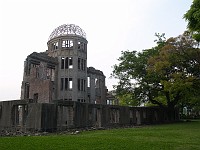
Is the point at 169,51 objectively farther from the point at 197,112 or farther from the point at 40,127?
the point at 197,112

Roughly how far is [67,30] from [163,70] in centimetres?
1628

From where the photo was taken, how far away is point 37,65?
124 feet

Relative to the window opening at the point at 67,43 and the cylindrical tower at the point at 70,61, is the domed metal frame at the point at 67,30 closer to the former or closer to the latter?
the cylindrical tower at the point at 70,61

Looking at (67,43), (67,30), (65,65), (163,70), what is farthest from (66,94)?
(163,70)

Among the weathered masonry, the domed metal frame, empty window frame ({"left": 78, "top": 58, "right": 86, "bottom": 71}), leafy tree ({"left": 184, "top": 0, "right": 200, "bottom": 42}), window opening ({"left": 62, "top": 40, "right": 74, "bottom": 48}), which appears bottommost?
the weathered masonry

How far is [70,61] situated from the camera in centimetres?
3975

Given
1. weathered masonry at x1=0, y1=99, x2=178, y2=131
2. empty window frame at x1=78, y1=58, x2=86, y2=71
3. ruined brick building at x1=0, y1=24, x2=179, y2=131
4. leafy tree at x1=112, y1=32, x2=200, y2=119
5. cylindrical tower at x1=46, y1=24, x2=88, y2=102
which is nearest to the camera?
weathered masonry at x1=0, y1=99, x2=178, y2=131

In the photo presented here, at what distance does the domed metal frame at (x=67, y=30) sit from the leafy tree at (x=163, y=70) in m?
7.86

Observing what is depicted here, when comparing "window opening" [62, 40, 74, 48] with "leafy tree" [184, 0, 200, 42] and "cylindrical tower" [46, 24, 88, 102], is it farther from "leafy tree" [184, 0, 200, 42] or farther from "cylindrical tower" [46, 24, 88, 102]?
"leafy tree" [184, 0, 200, 42]

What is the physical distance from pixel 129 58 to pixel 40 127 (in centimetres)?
2039

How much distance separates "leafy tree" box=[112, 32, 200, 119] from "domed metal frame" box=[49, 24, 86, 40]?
786cm

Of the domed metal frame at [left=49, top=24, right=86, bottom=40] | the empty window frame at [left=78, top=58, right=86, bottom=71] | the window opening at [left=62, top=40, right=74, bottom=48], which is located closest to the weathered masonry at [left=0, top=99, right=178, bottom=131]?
the empty window frame at [left=78, top=58, right=86, bottom=71]

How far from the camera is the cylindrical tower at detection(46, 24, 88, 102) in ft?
127

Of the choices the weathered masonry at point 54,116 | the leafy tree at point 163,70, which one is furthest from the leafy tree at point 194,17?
the leafy tree at point 163,70
